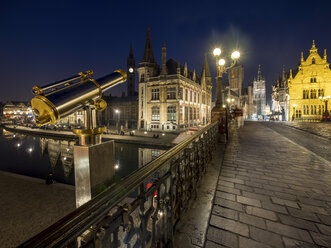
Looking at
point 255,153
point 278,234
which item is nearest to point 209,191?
point 278,234

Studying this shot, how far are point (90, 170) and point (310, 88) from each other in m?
43.1

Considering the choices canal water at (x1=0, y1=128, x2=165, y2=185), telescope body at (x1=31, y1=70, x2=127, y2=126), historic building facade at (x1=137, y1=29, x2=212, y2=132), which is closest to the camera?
telescope body at (x1=31, y1=70, x2=127, y2=126)

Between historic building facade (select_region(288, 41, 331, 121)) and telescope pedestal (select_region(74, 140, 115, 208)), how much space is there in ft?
130

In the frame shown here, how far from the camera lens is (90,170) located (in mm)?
1253

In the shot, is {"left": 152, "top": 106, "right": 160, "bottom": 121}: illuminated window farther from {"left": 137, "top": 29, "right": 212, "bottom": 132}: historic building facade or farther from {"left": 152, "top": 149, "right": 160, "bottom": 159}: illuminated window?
{"left": 152, "top": 149, "right": 160, "bottom": 159}: illuminated window

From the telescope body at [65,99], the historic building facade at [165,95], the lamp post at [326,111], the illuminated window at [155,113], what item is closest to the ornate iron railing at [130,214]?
the telescope body at [65,99]

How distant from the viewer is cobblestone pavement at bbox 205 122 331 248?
2.09 meters

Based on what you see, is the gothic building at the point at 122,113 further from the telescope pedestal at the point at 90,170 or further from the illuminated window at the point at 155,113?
the telescope pedestal at the point at 90,170

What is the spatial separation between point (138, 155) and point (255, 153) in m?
15.0

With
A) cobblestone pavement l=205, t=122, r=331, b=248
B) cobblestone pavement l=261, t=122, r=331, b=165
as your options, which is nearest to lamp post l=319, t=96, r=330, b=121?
cobblestone pavement l=261, t=122, r=331, b=165

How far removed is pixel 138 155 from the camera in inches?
744

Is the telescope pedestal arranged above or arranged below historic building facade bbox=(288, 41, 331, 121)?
below

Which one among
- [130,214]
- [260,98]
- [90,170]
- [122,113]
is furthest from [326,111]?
[260,98]

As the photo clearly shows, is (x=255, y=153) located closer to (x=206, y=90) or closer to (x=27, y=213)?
(x=27, y=213)
